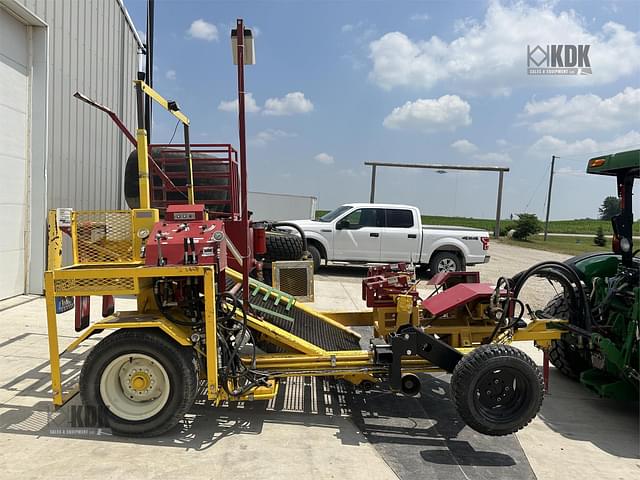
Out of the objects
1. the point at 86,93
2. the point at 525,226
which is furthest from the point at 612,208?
the point at 525,226

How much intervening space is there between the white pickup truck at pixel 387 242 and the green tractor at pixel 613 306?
7628 mm

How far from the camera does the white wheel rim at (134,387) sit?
3.56 metres

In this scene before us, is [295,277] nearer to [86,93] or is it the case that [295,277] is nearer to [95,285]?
[95,285]

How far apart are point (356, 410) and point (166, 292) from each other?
1901 millimetres

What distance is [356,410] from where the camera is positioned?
13.8ft

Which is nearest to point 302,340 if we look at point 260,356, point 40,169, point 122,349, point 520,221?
point 260,356

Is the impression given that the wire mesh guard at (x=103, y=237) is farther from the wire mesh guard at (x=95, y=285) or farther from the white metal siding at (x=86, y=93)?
the white metal siding at (x=86, y=93)

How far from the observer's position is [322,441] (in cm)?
361

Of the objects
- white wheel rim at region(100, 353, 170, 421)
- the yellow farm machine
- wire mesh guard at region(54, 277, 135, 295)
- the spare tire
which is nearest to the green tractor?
the yellow farm machine

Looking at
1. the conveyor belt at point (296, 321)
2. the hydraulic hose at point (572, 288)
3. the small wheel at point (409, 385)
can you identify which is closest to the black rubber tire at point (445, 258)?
the hydraulic hose at point (572, 288)

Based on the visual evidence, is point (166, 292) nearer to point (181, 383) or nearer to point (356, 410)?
point (181, 383)

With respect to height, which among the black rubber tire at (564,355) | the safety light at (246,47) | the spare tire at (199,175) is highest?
the safety light at (246,47)

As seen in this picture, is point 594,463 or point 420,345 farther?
A: point 420,345

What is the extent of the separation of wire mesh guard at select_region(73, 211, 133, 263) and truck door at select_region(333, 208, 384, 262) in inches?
357
